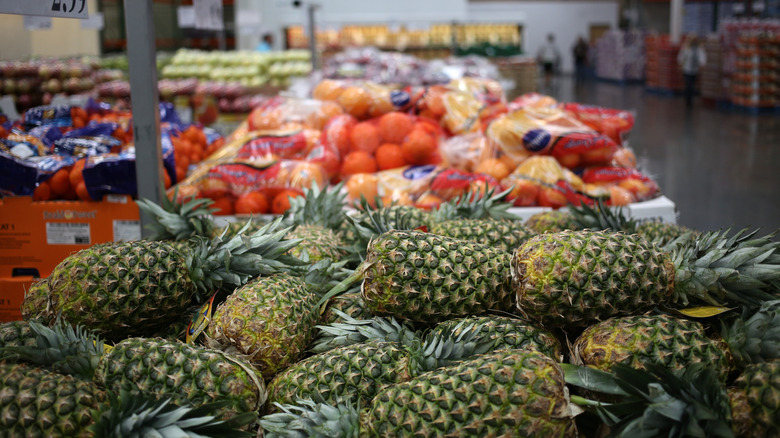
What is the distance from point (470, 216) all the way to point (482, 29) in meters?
12.1

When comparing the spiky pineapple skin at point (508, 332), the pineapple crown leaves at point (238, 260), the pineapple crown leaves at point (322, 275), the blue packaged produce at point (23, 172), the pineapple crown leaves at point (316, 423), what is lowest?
the pineapple crown leaves at point (316, 423)

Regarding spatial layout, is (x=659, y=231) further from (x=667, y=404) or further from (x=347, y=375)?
(x=347, y=375)

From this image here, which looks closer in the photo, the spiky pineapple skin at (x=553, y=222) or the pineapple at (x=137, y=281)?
the pineapple at (x=137, y=281)

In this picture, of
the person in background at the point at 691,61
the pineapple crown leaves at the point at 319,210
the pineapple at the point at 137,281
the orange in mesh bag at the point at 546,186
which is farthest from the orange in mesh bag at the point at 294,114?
the person in background at the point at 691,61

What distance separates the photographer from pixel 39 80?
18.2 feet

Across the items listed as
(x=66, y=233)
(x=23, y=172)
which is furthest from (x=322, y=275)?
(x=23, y=172)

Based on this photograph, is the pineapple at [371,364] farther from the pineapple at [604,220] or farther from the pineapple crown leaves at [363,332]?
the pineapple at [604,220]

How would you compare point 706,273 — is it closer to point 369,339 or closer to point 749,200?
point 369,339

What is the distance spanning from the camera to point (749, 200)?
23.3 ft

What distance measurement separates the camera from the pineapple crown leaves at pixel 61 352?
4.38 ft

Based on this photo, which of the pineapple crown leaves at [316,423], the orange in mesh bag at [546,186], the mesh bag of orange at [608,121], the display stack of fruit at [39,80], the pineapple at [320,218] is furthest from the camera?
the display stack of fruit at [39,80]

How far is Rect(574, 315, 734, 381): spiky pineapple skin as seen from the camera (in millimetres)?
1362

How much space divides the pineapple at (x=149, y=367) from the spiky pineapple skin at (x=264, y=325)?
0.14 meters

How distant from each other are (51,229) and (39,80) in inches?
135
